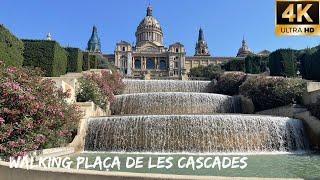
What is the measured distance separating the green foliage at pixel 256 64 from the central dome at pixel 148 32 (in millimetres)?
81138

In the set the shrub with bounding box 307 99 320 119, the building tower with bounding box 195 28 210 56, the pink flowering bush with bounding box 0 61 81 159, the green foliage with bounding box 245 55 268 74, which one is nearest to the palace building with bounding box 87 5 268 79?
the building tower with bounding box 195 28 210 56

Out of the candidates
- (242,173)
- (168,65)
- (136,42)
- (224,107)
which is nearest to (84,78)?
(224,107)

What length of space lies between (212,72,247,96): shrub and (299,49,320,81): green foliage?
5.54 m

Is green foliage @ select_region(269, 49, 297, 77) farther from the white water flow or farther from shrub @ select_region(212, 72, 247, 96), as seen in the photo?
the white water flow

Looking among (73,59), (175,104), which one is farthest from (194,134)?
(73,59)

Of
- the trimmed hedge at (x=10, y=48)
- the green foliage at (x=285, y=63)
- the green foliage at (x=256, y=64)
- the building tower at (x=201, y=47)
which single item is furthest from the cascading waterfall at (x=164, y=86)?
the building tower at (x=201, y=47)

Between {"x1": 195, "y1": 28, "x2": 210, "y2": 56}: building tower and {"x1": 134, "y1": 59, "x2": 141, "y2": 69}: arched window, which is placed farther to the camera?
{"x1": 195, "y1": 28, "x2": 210, "y2": 56}: building tower

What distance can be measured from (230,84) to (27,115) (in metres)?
22.1

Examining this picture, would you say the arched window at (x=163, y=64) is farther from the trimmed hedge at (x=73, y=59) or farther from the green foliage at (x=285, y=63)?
the trimmed hedge at (x=73, y=59)

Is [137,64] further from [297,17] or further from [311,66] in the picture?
[297,17]

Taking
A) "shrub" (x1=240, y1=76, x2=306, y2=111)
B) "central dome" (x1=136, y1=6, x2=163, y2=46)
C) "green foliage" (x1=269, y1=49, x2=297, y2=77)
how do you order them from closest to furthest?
"shrub" (x1=240, y1=76, x2=306, y2=111), "green foliage" (x1=269, y1=49, x2=297, y2=77), "central dome" (x1=136, y1=6, x2=163, y2=46)

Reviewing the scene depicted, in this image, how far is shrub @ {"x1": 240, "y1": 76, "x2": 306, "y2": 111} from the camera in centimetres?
2480

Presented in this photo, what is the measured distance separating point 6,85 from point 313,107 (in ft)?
48.0

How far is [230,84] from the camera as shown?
32.6 m
